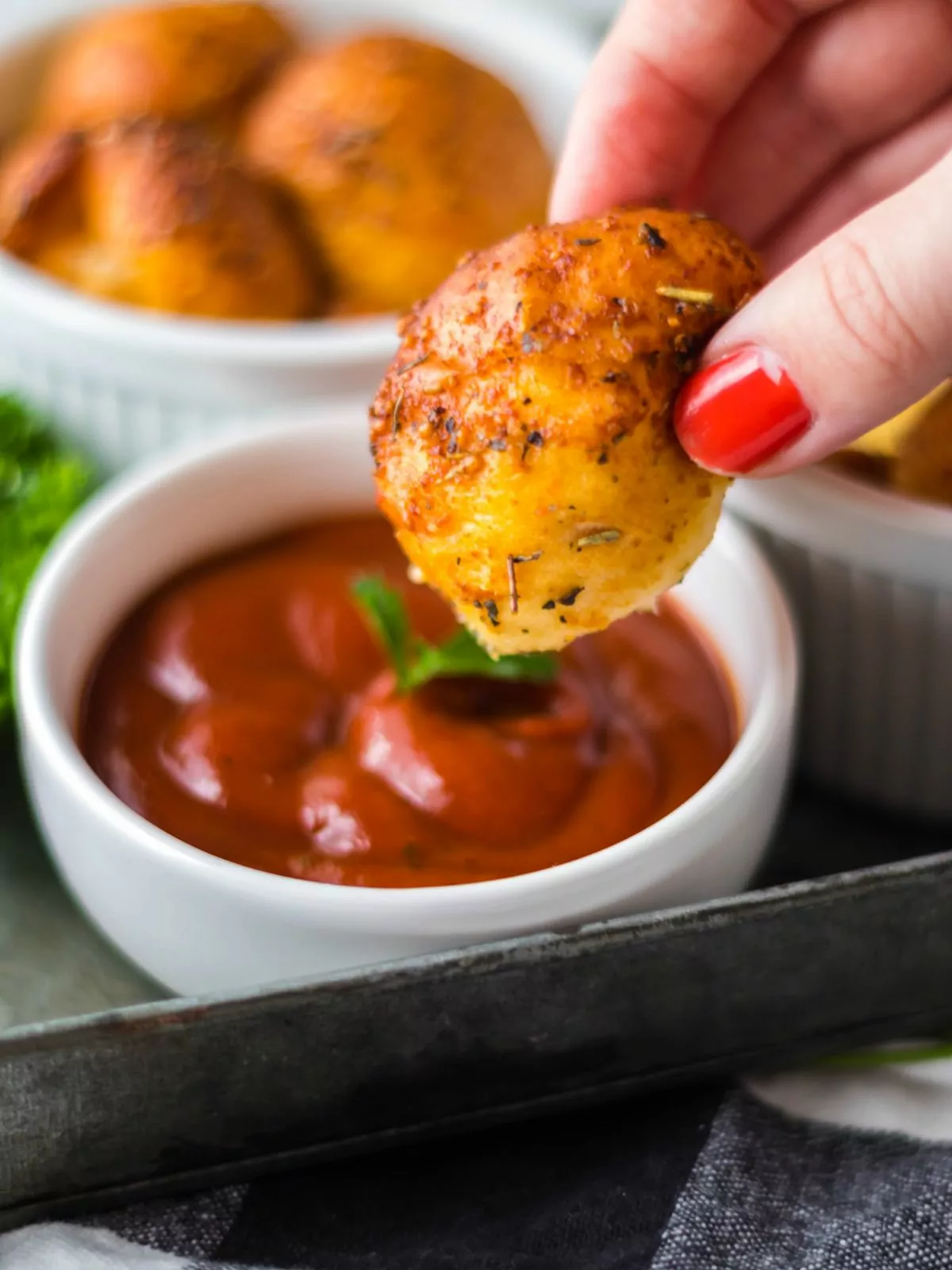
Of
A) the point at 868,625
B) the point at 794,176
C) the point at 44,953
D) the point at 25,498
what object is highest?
the point at 794,176

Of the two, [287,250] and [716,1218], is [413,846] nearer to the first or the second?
[716,1218]

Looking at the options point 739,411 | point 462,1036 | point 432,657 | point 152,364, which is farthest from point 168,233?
point 462,1036

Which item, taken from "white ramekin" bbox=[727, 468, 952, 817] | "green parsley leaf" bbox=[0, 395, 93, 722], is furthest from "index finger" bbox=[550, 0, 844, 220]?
"green parsley leaf" bbox=[0, 395, 93, 722]

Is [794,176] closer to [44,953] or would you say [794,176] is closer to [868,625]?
[868,625]

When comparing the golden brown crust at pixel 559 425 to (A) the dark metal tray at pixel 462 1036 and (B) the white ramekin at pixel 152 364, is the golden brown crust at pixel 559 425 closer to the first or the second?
(A) the dark metal tray at pixel 462 1036

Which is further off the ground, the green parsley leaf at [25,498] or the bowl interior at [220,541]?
the bowl interior at [220,541]

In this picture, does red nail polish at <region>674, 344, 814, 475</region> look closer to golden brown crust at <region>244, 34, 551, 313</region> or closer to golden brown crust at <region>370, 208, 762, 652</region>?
golden brown crust at <region>370, 208, 762, 652</region>

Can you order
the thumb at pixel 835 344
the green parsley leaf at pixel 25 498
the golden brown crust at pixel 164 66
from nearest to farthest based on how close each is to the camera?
the thumb at pixel 835 344
the green parsley leaf at pixel 25 498
the golden brown crust at pixel 164 66

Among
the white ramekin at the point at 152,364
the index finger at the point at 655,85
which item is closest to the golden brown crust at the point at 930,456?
the index finger at the point at 655,85
